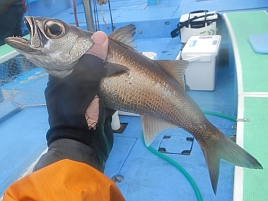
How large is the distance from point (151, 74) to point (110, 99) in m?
0.21

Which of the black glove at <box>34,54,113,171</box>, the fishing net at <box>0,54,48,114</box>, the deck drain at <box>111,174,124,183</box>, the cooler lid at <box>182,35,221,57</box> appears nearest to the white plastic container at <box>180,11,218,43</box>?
the cooler lid at <box>182,35,221,57</box>

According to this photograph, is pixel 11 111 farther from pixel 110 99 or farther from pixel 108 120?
pixel 110 99

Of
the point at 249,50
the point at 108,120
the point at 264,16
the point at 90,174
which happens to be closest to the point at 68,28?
the point at 108,120

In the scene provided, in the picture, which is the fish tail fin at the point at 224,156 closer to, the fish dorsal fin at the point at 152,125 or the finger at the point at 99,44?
the fish dorsal fin at the point at 152,125

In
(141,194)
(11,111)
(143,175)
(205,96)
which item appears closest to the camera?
(141,194)

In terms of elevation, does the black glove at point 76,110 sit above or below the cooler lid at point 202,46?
above

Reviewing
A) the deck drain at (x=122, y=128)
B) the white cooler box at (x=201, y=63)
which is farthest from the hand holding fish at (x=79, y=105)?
the white cooler box at (x=201, y=63)

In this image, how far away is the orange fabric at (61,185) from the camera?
0.69 m

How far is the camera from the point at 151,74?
1.16 metres

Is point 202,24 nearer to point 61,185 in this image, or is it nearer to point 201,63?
point 201,63

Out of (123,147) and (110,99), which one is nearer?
(110,99)

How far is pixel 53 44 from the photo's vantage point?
3.51 ft

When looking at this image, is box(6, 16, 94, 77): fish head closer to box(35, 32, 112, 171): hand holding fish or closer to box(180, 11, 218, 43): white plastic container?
box(35, 32, 112, 171): hand holding fish

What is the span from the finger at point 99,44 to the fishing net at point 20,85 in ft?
8.03
